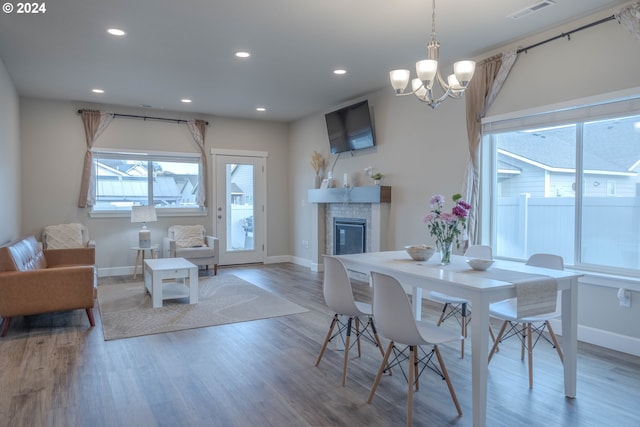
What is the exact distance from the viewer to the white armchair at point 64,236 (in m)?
6.20

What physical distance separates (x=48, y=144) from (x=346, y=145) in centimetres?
462

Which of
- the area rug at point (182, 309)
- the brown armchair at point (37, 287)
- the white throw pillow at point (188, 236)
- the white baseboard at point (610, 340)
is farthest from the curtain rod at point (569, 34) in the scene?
the white throw pillow at point (188, 236)

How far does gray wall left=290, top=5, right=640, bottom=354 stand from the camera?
3.41 m

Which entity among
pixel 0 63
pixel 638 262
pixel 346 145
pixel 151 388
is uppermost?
pixel 0 63

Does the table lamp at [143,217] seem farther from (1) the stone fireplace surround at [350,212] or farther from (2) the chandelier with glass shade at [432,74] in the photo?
(2) the chandelier with glass shade at [432,74]

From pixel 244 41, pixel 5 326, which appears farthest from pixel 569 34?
pixel 5 326

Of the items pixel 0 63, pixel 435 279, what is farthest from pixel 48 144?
pixel 435 279

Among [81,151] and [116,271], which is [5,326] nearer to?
[116,271]

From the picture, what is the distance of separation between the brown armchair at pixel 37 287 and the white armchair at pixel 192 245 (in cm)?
242

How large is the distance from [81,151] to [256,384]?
220 inches

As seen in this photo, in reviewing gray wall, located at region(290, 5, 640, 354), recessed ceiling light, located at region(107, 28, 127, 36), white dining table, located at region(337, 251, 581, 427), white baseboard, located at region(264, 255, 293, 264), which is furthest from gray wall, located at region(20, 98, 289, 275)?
white dining table, located at region(337, 251, 581, 427)

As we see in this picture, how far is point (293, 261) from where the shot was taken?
27.6ft

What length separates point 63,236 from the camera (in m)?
6.27

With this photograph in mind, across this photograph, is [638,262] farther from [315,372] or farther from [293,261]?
[293,261]
